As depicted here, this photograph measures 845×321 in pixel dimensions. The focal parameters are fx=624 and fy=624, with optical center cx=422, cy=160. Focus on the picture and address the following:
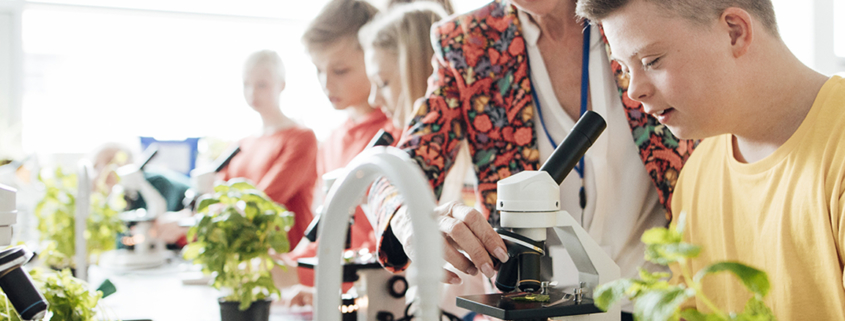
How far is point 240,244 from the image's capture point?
1.43 m

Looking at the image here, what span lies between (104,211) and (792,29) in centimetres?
428

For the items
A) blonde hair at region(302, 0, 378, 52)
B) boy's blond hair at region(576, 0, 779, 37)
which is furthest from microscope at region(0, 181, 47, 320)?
blonde hair at region(302, 0, 378, 52)

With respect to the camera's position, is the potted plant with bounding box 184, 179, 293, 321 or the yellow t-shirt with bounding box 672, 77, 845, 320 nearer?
the yellow t-shirt with bounding box 672, 77, 845, 320

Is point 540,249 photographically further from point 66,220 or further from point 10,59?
point 10,59

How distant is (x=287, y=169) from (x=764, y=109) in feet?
6.51

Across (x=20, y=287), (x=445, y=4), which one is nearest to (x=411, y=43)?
(x=445, y=4)

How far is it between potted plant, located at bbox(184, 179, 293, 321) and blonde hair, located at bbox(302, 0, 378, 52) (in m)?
0.77

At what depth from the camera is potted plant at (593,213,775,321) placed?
418mm

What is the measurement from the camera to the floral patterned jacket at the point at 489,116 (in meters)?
1.10

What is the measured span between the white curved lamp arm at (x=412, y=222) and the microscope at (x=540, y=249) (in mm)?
178

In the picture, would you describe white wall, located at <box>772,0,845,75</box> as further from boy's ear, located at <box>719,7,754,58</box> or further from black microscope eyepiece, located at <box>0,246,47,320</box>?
black microscope eyepiece, located at <box>0,246,47,320</box>

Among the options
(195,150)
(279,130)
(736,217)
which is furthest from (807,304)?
A: (195,150)

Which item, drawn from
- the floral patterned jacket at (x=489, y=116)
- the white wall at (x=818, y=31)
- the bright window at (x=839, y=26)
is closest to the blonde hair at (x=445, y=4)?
the floral patterned jacket at (x=489, y=116)

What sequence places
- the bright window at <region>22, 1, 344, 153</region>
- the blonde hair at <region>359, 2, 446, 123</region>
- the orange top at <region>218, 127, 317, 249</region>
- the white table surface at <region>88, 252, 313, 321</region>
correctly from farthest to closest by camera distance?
the bright window at <region>22, 1, 344, 153</region>, the orange top at <region>218, 127, 317, 249</region>, the blonde hair at <region>359, 2, 446, 123</region>, the white table surface at <region>88, 252, 313, 321</region>
